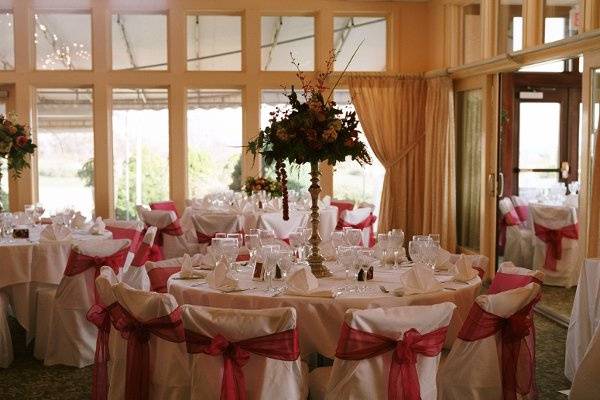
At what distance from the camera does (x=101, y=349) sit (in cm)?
407

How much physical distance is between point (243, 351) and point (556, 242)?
18.9ft

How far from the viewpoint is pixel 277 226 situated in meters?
8.10

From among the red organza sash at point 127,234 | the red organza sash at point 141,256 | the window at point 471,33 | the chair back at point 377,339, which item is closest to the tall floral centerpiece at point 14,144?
the red organza sash at point 127,234

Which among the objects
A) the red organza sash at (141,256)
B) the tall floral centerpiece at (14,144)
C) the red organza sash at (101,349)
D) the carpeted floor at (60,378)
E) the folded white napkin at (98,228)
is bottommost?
the carpeted floor at (60,378)

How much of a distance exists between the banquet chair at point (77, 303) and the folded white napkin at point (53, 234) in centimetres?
67

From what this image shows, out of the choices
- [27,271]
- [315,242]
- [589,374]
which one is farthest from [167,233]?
[589,374]

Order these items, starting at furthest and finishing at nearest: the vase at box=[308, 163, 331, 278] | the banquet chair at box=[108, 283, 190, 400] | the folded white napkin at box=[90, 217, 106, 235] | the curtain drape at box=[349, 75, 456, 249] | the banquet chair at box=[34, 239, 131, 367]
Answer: the curtain drape at box=[349, 75, 456, 249] < the folded white napkin at box=[90, 217, 106, 235] < the banquet chair at box=[34, 239, 131, 367] < the vase at box=[308, 163, 331, 278] < the banquet chair at box=[108, 283, 190, 400]

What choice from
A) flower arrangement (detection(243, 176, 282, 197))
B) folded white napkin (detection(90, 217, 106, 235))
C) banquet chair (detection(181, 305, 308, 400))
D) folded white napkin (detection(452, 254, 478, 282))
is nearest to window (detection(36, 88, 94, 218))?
flower arrangement (detection(243, 176, 282, 197))

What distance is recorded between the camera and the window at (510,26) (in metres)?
7.71

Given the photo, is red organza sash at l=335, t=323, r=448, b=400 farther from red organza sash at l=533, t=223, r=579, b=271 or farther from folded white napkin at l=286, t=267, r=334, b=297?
red organza sash at l=533, t=223, r=579, b=271

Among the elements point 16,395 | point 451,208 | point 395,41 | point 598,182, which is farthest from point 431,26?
point 16,395

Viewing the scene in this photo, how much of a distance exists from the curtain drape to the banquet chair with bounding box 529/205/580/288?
1648 mm

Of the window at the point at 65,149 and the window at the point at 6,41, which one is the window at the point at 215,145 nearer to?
the window at the point at 65,149

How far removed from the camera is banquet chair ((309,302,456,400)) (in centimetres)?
313
